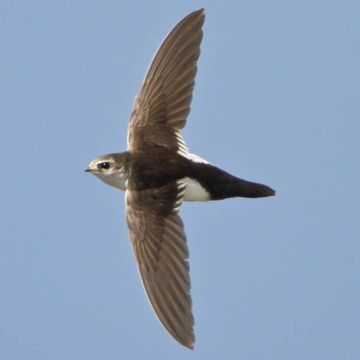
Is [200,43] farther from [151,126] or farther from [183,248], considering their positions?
[183,248]

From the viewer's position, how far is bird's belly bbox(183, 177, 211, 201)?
10.6 m

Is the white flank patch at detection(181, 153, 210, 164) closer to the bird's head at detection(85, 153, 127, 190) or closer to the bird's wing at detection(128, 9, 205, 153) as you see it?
the bird's wing at detection(128, 9, 205, 153)

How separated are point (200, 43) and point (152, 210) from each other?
47.2 inches

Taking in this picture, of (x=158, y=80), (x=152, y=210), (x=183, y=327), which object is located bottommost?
(x=183, y=327)

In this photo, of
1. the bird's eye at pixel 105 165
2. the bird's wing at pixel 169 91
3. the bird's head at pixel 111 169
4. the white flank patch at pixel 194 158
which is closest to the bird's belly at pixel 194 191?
the white flank patch at pixel 194 158

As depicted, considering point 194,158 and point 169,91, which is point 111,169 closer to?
point 194,158

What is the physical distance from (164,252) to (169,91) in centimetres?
123

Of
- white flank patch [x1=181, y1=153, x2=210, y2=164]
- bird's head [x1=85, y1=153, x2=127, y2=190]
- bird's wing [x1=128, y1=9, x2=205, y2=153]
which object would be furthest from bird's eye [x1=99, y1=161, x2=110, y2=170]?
white flank patch [x1=181, y1=153, x2=210, y2=164]

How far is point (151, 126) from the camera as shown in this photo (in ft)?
36.0

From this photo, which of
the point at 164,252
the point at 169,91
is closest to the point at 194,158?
the point at 169,91

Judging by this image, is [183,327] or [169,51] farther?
[169,51]

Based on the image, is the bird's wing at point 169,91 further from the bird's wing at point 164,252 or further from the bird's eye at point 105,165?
the bird's wing at point 164,252

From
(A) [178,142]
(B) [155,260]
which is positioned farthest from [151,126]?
(B) [155,260]

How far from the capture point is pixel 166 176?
34.9 feet
